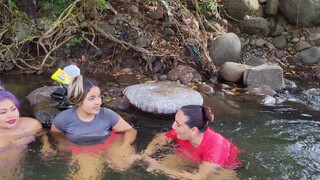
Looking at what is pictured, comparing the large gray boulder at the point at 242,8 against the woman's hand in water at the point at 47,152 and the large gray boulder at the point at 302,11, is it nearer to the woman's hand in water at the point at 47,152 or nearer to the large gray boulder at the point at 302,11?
the large gray boulder at the point at 302,11

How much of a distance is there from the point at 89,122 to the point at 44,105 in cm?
125

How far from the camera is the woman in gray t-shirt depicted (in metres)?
3.96

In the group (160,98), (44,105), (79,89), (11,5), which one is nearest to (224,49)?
(160,98)

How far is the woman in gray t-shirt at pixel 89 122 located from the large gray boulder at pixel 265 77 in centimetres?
312

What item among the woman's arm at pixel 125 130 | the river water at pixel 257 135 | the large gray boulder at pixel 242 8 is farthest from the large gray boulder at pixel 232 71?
the woman's arm at pixel 125 130

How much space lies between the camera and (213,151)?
3484 millimetres

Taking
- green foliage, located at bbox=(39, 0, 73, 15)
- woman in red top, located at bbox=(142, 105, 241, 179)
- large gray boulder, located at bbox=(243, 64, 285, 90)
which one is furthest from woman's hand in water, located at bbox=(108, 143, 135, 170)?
green foliage, located at bbox=(39, 0, 73, 15)

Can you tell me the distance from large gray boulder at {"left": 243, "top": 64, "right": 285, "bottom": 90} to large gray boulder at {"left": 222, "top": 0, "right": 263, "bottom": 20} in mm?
2090

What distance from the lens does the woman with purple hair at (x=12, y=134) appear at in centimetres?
384

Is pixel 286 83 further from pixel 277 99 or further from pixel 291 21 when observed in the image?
pixel 291 21

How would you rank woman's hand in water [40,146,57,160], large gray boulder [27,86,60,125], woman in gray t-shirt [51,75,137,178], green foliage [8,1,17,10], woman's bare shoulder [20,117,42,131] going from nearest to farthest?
woman in gray t-shirt [51,75,137,178], woman's hand in water [40,146,57,160], woman's bare shoulder [20,117,42,131], large gray boulder [27,86,60,125], green foliage [8,1,17,10]

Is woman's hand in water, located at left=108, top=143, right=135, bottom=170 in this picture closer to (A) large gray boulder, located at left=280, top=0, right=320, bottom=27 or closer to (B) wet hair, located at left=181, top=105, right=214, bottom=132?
(B) wet hair, located at left=181, top=105, right=214, bottom=132

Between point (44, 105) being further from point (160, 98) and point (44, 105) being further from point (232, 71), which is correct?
point (232, 71)

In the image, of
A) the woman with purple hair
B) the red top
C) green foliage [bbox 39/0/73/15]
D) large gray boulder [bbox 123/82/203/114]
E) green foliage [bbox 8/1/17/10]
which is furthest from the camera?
green foliage [bbox 39/0/73/15]
